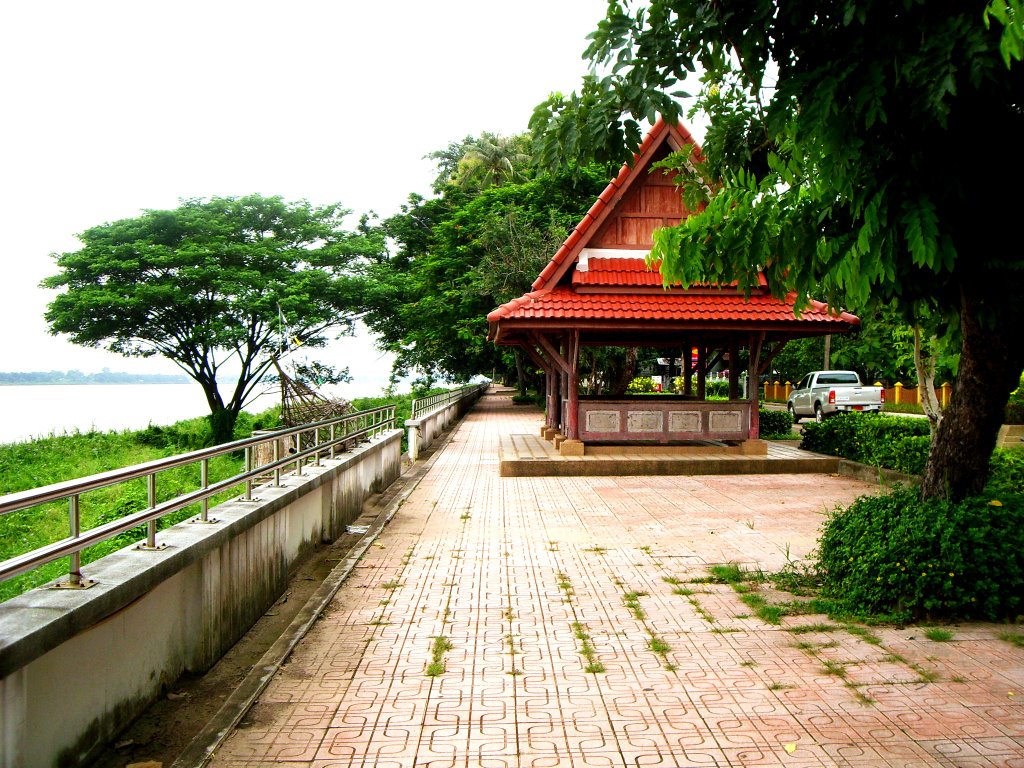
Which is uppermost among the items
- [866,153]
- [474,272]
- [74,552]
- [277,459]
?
[474,272]

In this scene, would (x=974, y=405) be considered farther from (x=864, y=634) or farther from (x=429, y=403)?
(x=429, y=403)

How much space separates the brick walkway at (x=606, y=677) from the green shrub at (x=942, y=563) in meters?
0.23

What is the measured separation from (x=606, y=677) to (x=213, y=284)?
27.0 meters

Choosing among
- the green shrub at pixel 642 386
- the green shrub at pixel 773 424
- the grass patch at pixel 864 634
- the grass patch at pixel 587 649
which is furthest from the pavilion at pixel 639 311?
the green shrub at pixel 642 386

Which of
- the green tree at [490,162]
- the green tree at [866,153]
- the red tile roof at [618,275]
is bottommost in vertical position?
the green tree at [866,153]

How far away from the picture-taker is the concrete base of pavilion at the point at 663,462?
1506 cm

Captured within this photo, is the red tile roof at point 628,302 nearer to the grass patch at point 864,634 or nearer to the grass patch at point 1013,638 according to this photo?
the grass patch at point 864,634

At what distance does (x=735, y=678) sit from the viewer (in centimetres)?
487

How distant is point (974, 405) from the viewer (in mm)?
6086

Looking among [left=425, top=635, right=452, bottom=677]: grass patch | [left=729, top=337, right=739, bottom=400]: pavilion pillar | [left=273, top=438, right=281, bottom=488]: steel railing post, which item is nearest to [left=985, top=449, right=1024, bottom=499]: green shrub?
[left=729, top=337, right=739, bottom=400]: pavilion pillar

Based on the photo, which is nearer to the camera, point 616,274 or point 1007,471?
point 1007,471

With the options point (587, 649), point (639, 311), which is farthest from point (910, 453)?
point (587, 649)

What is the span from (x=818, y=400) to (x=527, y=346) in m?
14.3

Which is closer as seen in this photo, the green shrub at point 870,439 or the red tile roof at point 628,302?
the green shrub at point 870,439
